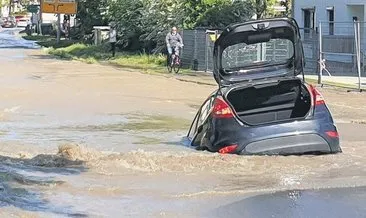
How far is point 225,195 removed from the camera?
841 centimetres

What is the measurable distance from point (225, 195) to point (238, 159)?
1.68 m

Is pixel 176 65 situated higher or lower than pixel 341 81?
higher

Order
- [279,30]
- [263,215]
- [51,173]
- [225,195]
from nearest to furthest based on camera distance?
[263,215] → [225,195] → [51,173] → [279,30]

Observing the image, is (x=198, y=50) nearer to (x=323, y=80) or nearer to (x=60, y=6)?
(x=323, y=80)

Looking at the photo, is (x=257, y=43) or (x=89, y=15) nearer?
(x=257, y=43)

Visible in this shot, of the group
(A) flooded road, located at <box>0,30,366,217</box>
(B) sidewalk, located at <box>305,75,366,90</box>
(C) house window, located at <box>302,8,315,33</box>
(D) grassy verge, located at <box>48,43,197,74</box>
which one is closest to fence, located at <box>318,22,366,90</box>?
(B) sidewalk, located at <box>305,75,366,90</box>

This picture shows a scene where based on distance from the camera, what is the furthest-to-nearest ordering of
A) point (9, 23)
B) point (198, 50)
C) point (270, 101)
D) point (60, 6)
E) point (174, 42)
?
point (9, 23) < point (60, 6) < point (198, 50) < point (174, 42) < point (270, 101)

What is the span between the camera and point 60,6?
A: 58.1 m

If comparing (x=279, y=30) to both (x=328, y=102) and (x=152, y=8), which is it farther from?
(x=152, y=8)

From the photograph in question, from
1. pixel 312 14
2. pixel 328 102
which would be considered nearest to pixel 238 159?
pixel 328 102

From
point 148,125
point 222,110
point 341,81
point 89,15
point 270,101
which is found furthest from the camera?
point 89,15

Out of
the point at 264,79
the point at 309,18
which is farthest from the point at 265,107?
the point at 309,18

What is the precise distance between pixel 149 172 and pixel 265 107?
6.63 ft

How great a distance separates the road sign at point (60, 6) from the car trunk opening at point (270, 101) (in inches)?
1792
